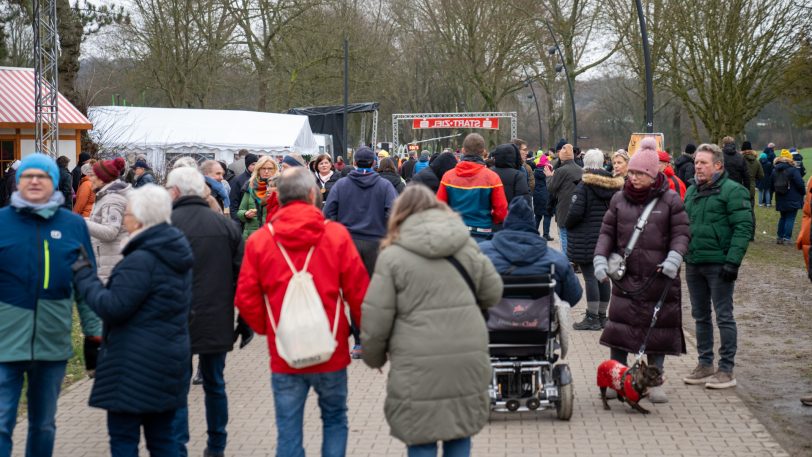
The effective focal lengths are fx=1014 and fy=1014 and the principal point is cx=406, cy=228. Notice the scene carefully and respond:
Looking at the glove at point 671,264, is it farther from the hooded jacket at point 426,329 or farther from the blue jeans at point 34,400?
the blue jeans at point 34,400

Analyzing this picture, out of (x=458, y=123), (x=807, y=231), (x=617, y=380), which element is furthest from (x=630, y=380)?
(x=458, y=123)

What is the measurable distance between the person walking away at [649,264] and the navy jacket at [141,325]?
3562 millimetres

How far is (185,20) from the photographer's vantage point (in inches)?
1516

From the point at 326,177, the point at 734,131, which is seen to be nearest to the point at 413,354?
the point at 326,177

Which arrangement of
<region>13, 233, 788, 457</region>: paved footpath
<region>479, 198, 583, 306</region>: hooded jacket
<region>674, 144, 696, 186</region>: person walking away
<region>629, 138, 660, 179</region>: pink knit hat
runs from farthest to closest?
<region>674, 144, 696, 186</region>: person walking away, <region>629, 138, 660, 179</region>: pink knit hat, <region>479, 198, 583, 306</region>: hooded jacket, <region>13, 233, 788, 457</region>: paved footpath

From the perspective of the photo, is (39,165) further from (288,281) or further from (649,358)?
(649,358)

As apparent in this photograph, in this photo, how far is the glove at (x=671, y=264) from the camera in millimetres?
7082

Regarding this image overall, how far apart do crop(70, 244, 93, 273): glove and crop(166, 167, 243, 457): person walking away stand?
34.5 inches

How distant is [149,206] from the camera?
15.6 feet

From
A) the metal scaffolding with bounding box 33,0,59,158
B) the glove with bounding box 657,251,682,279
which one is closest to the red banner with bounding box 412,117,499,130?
the metal scaffolding with bounding box 33,0,59,158

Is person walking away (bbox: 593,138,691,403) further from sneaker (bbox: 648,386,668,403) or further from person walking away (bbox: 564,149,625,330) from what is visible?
person walking away (bbox: 564,149,625,330)

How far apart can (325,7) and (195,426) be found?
39.7m

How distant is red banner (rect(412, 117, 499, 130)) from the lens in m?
38.3

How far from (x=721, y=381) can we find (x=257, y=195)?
16.6 feet
